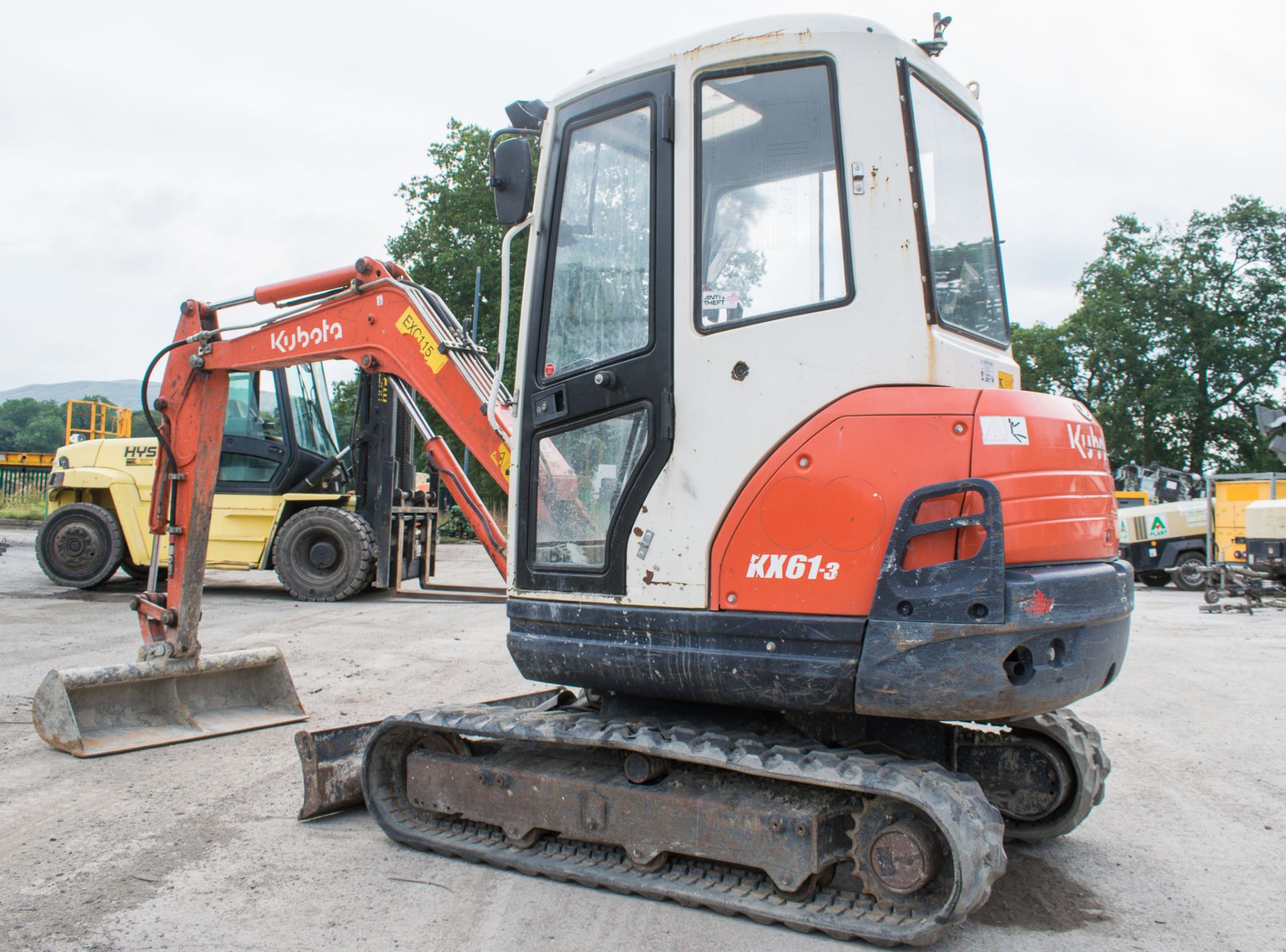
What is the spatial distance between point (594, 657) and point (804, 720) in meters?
0.79

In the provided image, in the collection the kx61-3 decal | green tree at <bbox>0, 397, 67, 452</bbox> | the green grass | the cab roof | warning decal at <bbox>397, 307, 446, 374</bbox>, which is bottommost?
the kx61-3 decal

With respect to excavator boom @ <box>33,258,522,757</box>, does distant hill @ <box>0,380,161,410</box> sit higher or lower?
higher

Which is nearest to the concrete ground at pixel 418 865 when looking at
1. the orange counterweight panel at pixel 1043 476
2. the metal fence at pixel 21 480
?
the orange counterweight panel at pixel 1043 476

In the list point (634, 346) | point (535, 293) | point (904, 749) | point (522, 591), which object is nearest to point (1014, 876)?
point (904, 749)

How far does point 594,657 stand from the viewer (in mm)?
3510

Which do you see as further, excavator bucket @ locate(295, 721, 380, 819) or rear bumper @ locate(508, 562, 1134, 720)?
excavator bucket @ locate(295, 721, 380, 819)

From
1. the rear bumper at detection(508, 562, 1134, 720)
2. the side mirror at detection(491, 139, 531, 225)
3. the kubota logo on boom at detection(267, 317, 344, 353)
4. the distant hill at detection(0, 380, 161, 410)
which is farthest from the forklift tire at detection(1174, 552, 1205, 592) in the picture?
the distant hill at detection(0, 380, 161, 410)

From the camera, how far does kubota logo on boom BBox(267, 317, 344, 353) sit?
5340 millimetres

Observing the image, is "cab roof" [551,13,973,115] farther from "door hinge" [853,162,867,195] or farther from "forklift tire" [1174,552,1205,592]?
"forklift tire" [1174,552,1205,592]

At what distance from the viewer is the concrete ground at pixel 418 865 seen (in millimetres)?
3137

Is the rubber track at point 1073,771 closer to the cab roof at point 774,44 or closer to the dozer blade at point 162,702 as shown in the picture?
the cab roof at point 774,44

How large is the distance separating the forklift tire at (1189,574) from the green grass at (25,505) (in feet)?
85.0

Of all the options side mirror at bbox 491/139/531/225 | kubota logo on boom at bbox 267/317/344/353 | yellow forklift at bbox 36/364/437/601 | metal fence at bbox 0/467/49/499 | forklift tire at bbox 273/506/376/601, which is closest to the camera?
side mirror at bbox 491/139/531/225

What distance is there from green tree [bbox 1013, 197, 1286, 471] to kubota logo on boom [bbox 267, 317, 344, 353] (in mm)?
41526
